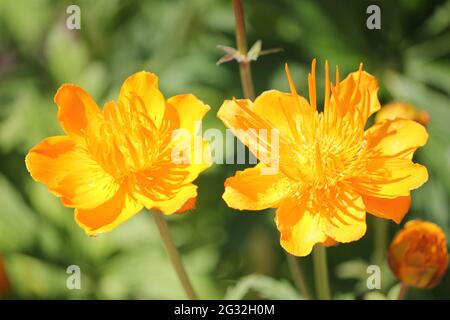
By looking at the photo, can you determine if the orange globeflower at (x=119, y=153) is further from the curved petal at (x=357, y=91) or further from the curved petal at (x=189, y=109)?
the curved petal at (x=357, y=91)

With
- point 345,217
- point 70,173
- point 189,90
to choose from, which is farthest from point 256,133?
point 189,90

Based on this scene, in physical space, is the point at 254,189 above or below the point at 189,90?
below

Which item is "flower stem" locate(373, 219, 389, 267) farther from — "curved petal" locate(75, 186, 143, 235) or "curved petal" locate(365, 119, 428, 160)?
"curved petal" locate(75, 186, 143, 235)

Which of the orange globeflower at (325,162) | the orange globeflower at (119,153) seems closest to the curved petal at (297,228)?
the orange globeflower at (325,162)

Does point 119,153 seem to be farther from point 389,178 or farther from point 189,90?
point 189,90
